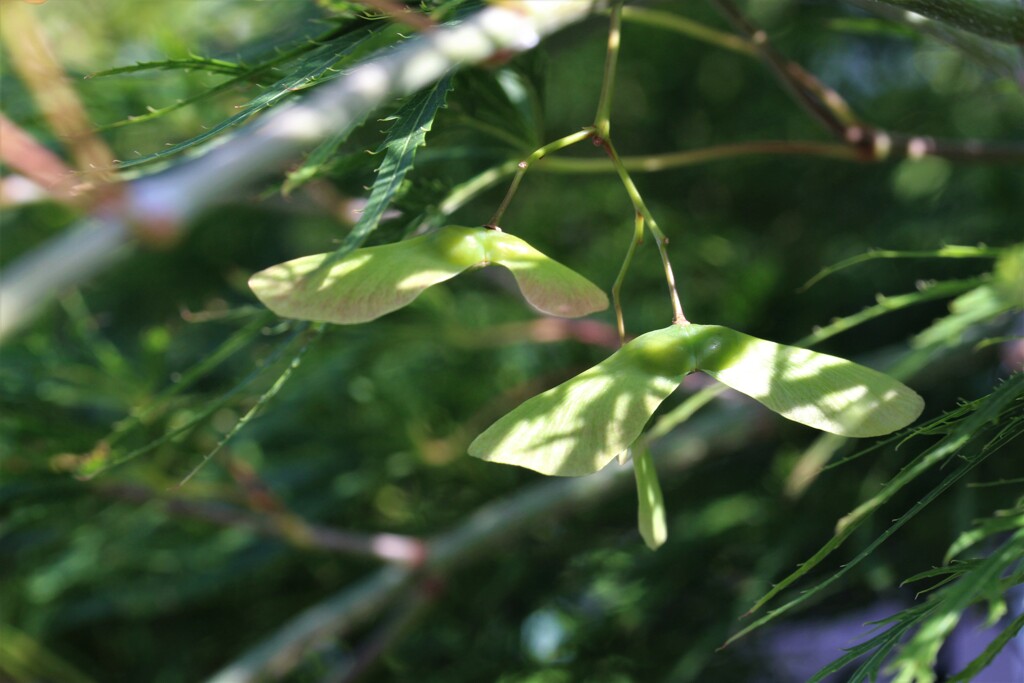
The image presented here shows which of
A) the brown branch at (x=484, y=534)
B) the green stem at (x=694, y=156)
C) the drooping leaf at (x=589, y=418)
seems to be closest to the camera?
the drooping leaf at (x=589, y=418)

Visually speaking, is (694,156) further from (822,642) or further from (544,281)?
(822,642)

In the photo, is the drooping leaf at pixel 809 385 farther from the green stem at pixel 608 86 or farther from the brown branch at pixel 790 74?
the brown branch at pixel 790 74

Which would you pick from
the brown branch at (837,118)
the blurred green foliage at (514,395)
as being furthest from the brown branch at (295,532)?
the brown branch at (837,118)

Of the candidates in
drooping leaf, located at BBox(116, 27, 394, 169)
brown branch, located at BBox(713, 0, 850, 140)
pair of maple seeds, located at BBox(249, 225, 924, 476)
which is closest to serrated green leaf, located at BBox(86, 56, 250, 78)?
drooping leaf, located at BBox(116, 27, 394, 169)

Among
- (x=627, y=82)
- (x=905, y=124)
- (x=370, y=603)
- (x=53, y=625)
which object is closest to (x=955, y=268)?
(x=905, y=124)

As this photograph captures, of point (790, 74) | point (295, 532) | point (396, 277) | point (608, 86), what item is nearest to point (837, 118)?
point (790, 74)

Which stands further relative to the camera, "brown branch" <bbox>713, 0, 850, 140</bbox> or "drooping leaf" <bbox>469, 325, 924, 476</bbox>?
"brown branch" <bbox>713, 0, 850, 140</bbox>

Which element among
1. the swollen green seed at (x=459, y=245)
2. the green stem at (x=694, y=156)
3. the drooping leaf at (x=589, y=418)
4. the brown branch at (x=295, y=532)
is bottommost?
the brown branch at (x=295, y=532)

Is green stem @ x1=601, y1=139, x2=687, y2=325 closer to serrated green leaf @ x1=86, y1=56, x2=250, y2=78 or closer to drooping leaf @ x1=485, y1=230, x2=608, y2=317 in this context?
drooping leaf @ x1=485, y1=230, x2=608, y2=317

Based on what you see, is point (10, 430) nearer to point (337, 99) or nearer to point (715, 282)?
point (337, 99)

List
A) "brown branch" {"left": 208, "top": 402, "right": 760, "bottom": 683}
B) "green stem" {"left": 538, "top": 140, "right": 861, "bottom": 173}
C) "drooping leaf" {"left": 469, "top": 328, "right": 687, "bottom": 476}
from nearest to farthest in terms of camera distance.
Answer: "drooping leaf" {"left": 469, "top": 328, "right": 687, "bottom": 476}, "green stem" {"left": 538, "top": 140, "right": 861, "bottom": 173}, "brown branch" {"left": 208, "top": 402, "right": 760, "bottom": 683}
